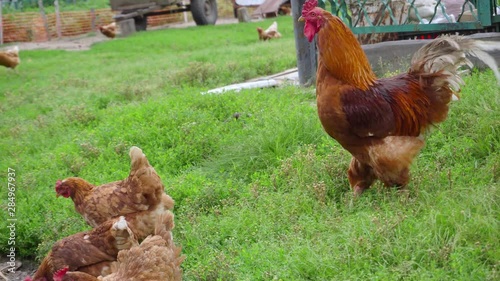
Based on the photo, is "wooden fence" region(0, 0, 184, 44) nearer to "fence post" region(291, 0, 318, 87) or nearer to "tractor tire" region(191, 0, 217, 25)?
"tractor tire" region(191, 0, 217, 25)

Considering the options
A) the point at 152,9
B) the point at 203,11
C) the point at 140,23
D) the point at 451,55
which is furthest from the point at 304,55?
the point at 203,11

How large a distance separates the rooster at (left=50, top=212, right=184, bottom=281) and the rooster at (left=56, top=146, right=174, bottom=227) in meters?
0.85

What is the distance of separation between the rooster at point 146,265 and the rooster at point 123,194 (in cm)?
85

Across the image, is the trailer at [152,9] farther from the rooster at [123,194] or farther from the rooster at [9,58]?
the rooster at [123,194]

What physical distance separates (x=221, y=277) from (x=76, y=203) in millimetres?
1803

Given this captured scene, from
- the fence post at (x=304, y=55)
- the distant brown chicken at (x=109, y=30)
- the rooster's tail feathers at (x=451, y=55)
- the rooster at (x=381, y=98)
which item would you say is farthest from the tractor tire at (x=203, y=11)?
the rooster's tail feathers at (x=451, y=55)

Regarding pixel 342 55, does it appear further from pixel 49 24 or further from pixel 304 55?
pixel 49 24

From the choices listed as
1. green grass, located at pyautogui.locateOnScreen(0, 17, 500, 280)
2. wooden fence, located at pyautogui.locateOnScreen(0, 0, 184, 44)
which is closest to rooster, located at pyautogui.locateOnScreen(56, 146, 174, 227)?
green grass, located at pyautogui.locateOnScreen(0, 17, 500, 280)

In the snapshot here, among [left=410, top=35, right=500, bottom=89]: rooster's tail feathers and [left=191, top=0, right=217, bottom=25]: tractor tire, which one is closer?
[left=410, top=35, right=500, bottom=89]: rooster's tail feathers

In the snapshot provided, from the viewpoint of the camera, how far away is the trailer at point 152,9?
23969mm

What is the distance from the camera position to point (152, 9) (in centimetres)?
2428

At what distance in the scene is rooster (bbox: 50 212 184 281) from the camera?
4332 millimetres

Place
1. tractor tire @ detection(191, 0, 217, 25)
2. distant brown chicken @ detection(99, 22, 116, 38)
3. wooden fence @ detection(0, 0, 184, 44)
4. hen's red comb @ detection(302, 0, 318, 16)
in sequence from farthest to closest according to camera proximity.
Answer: tractor tire @ detection(191, 0, 217, 25) → wooden fence @ detection(0, 0, 184, 44) → distant brown chicken @ detection(99, 22, 116, 38) → hen's red comb @ detection(302, 0, 318, 16)

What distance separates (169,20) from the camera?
29.5 metres
